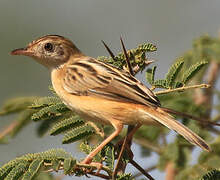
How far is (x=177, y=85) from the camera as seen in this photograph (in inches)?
150

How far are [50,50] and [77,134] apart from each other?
1.48 m

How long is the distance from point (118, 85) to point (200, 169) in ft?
3.64

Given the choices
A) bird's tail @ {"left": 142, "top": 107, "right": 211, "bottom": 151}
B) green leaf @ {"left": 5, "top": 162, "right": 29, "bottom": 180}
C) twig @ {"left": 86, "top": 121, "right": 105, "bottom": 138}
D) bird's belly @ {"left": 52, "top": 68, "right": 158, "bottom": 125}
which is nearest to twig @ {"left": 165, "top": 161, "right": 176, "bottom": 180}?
bird's belly @ {"left": 52, "top": 68, "right": 158, "bottom": 125}

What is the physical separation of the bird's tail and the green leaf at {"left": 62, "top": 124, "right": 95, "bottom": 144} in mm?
552

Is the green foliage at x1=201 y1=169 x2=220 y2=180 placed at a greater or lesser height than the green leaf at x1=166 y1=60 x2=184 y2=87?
A: lesser

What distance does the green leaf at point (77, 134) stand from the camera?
139 inches

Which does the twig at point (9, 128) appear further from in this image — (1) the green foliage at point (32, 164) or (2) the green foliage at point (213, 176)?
(2) the green foliage at point (213, 176)

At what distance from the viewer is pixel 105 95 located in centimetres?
414

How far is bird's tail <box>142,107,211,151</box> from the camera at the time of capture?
352 cm

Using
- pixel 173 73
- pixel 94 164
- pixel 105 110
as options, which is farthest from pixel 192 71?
pixel 94 164

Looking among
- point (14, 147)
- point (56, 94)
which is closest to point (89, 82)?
point (56, 94)

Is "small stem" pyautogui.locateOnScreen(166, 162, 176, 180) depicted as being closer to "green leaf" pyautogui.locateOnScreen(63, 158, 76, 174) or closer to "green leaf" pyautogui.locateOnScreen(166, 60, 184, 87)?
Result: "green leaf" pyautogui.locateOnScreen(166, 60, 184, 87)

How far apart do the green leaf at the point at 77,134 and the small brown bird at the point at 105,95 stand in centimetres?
16

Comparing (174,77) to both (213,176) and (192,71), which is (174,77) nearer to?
(192,71)
